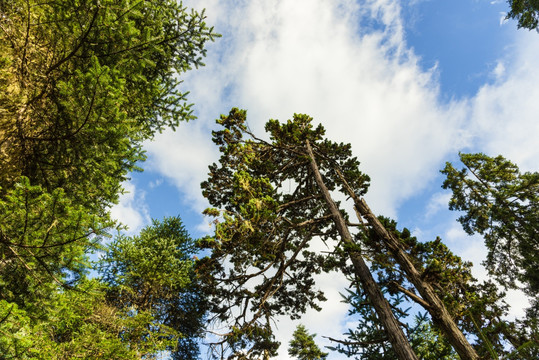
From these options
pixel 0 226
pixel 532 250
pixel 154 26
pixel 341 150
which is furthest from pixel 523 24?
pixel 0 226

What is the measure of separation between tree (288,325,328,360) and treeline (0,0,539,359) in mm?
12014

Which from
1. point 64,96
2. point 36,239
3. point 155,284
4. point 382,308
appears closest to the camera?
point 36,239

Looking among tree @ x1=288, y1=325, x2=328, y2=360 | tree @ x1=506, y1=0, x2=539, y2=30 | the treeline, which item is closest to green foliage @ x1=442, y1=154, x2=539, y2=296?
the treeline

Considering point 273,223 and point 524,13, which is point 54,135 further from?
point 524,13

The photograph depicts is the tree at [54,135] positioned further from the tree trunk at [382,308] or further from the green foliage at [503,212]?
the green foliage at [503,212]

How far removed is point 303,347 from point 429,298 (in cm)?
1877

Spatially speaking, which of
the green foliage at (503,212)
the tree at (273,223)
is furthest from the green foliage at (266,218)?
the green foliage at (503,212)

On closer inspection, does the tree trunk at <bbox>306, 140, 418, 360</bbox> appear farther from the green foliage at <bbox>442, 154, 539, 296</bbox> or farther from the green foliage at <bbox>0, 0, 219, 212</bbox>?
the green foliage at <bbox>442, 154, 539, 296</bbox>

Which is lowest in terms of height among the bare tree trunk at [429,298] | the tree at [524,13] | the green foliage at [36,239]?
the bare tree trunk at [429,298]

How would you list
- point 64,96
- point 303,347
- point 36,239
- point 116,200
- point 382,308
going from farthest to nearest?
point 303,347
point 116,200
point 382,308
point 64,96
point 36,239

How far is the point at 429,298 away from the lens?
5.10 metres

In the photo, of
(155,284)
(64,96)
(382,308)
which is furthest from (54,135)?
(155,284)

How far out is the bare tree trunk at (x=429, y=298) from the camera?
4.44 metres

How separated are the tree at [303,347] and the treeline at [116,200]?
12.0 meters
